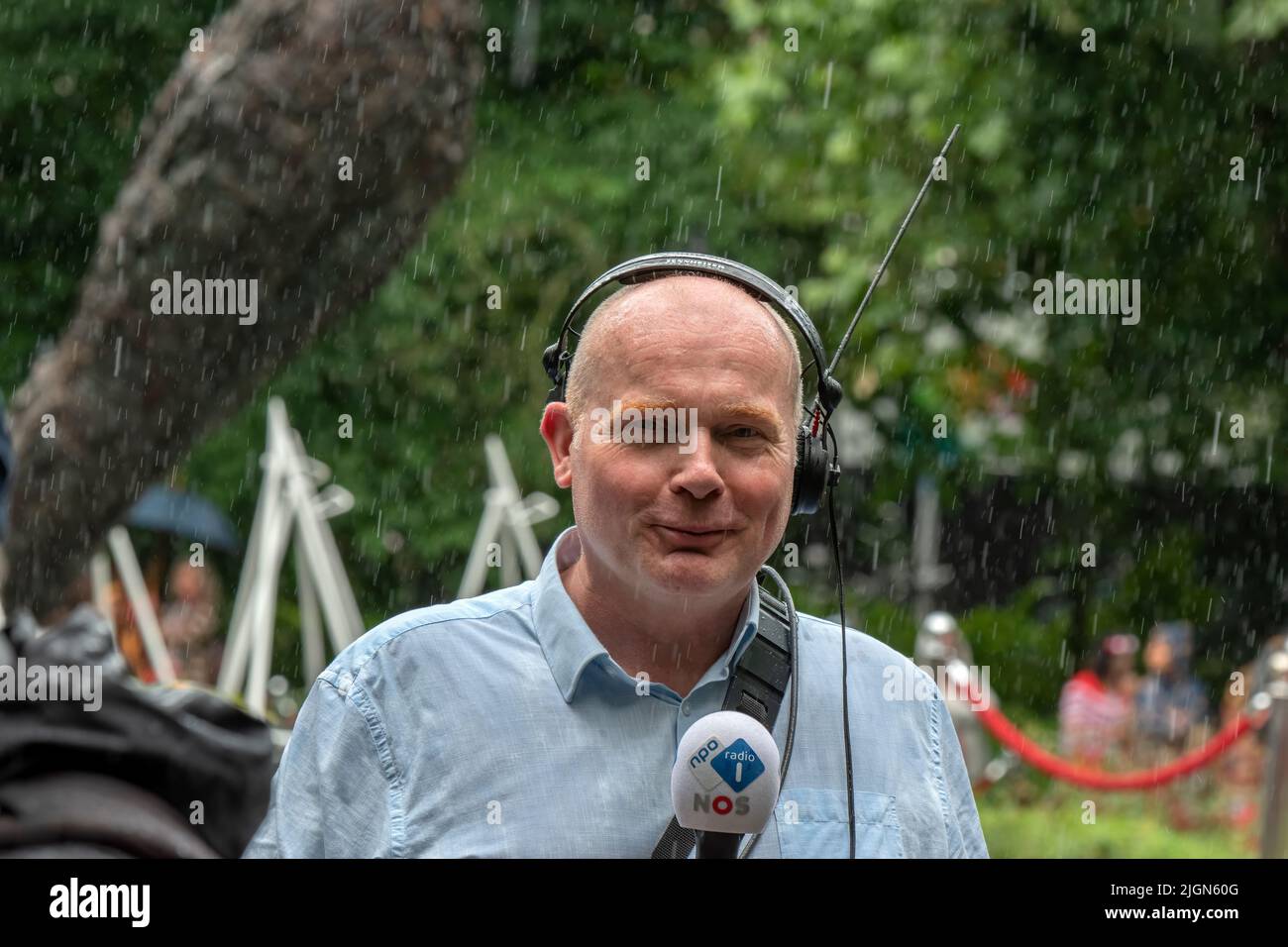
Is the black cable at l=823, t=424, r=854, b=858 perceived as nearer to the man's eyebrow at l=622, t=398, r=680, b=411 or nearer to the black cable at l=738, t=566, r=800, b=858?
the black cable at l=738, t=566, r=800, b=858

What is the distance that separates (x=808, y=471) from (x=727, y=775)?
73 cm

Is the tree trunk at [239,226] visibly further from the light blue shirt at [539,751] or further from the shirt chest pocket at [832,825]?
the shirt chest pocket at [832,825]

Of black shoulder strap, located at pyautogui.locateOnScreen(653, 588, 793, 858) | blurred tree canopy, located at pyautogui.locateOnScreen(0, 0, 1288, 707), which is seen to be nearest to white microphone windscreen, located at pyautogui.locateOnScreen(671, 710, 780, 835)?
black shoulder strap, located at pyautogui.locateOnScreen(653, 588, 793, 858)

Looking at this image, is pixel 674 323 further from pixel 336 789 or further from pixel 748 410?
pixel 336 789

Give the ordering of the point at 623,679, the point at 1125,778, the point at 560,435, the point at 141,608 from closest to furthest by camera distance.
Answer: the point at 623,679 < the point at 560,435 < the point at 1125,778 < the point at 141,608

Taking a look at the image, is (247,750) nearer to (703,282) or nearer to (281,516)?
(703,282)

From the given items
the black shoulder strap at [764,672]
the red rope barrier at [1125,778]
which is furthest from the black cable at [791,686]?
the red rope barrier at [1125,778]

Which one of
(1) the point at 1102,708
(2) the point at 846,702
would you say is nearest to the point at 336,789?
(2) the point at 846,702

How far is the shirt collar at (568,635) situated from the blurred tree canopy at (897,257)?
6.41 meters

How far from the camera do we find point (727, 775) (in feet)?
5.84

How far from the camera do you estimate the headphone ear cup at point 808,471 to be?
242 cm

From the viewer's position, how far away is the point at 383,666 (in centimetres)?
216

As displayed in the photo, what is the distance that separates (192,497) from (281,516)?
4110 millimetres
